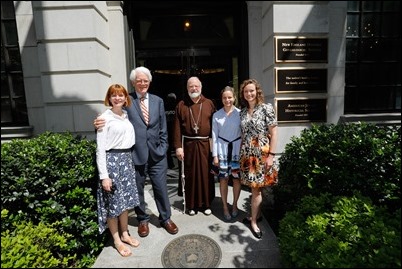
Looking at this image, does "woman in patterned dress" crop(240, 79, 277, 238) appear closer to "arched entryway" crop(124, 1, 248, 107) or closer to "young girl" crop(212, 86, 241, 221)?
"young girl" crop(212, 86, 241, 221)

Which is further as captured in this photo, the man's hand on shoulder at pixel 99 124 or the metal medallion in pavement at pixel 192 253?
the metal medallion in pavement at pixel 192 253

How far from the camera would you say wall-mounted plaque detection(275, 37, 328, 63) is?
204 inches

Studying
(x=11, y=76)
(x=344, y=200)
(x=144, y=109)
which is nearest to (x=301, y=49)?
(x=344, y=200)

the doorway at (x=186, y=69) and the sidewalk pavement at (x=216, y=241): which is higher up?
the doorway at (x=186, y=69)

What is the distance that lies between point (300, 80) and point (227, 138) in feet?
7.90

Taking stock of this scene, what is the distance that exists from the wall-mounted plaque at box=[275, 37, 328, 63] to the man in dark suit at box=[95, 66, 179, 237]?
112 inches

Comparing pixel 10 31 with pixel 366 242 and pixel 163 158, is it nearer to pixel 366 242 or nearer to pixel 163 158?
pixel 163 158

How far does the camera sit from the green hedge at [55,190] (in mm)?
3404

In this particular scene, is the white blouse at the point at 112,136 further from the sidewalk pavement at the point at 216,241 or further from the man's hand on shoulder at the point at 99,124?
the sidewalk pavement at the point at 216,241

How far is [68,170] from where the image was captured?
368 centimetres

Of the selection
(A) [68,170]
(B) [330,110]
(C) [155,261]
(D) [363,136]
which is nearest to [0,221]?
(A) [68,170]

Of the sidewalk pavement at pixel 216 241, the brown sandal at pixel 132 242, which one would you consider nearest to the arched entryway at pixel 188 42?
the sidewalk pavement at pixel 216 241

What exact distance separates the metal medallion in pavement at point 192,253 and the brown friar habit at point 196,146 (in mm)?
768

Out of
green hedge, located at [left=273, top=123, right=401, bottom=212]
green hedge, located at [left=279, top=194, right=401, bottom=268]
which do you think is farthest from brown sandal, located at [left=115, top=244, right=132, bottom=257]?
green hedge, located at [left=273, top=123, right=401, bottom=212]
